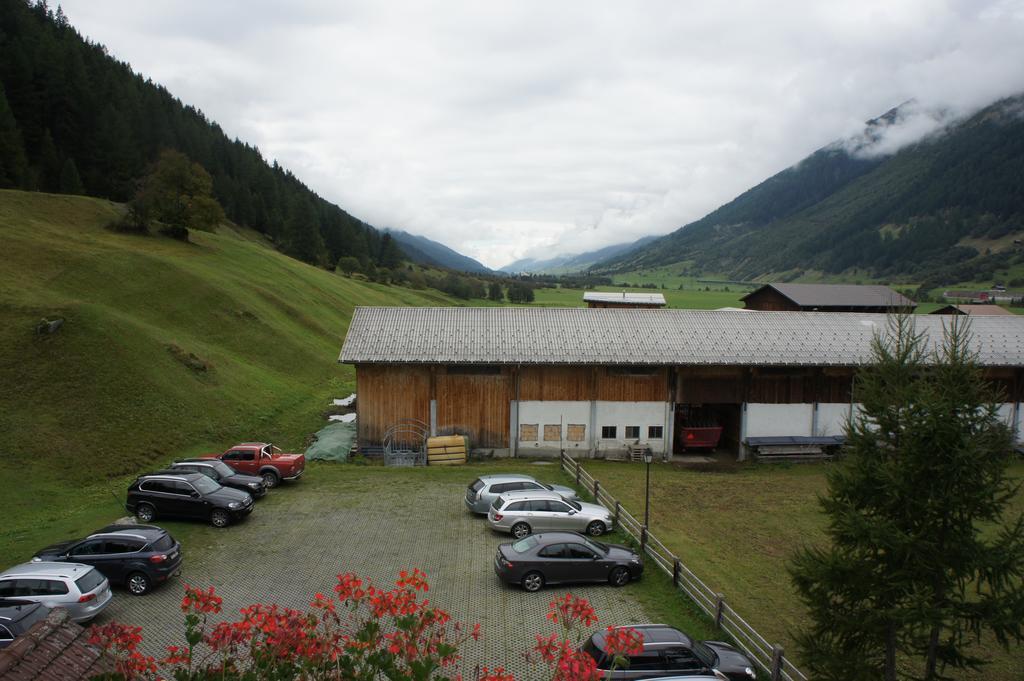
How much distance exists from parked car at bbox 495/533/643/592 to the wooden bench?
690 inches

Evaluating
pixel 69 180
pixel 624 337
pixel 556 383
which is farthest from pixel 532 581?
pixel 69 180

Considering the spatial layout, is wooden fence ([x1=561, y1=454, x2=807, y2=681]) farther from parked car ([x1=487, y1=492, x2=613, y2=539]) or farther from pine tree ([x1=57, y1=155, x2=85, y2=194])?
pine tree ([x1=57, y1=155, x2=85, y2=194])

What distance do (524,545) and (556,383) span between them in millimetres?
15021

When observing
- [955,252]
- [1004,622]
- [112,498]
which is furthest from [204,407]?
[955,252]

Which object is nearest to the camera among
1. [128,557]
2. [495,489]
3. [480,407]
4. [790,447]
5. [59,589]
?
[59,589]

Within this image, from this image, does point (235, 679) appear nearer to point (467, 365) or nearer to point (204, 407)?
point (467, 365)

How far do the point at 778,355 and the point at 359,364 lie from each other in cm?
2303

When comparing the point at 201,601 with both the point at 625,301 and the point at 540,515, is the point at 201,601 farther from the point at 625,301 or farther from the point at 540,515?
the point at 625,301

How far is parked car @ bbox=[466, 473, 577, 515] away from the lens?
2300 centimetres

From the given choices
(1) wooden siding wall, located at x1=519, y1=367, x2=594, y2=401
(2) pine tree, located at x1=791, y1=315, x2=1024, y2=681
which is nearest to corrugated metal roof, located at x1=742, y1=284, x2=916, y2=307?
(1) wooden siding wall, located at x1=519, y1=367, x2=594, y2=401

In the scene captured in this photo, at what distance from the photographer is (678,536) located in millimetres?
22344

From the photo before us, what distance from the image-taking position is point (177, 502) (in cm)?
2162

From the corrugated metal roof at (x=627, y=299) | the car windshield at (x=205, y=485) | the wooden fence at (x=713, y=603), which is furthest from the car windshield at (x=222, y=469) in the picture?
the corrugated metal roof at (x=627, y=299)

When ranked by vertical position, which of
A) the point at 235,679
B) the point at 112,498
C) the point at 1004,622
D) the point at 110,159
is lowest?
the point at 112,498
